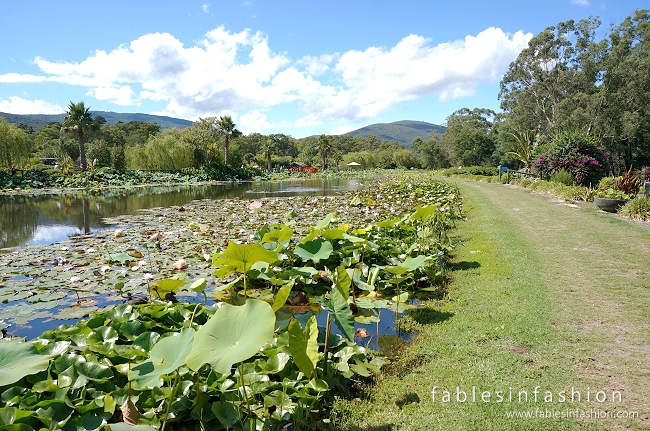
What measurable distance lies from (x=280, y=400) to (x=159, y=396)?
686mm

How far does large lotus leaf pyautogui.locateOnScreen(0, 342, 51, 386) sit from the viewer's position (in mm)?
1740

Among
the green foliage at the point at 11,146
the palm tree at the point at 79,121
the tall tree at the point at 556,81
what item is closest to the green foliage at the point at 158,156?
the palm tree at the point at 79,121

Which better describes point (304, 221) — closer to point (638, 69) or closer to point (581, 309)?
point (581, 309)

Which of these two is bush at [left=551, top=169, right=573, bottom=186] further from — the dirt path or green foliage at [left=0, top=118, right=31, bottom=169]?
green foliage at [left=0, top=118, right=31, bottom=169]

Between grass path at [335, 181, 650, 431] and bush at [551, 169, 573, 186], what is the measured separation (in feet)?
32.9

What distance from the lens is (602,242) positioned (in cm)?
652

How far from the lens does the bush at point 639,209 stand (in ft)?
28.0

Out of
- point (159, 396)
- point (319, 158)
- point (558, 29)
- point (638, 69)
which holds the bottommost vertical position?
point (159, 396)

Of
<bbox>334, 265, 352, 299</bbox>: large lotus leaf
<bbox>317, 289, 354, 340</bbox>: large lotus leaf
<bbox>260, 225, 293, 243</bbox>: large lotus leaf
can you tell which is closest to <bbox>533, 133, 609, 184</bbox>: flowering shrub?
<bbox>260, 225, 293, 243</bbox>: large lotus leaf

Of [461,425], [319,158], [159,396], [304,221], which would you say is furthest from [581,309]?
[319,158]

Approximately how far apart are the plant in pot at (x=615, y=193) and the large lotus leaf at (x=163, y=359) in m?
11.1

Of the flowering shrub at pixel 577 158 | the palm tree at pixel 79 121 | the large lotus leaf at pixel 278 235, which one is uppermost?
the palm tree at pixel 79 121

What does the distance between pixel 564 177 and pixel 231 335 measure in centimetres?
1638

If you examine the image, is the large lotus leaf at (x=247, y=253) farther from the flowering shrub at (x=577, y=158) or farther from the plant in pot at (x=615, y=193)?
the flowering shrub at (x=577, y=158)
